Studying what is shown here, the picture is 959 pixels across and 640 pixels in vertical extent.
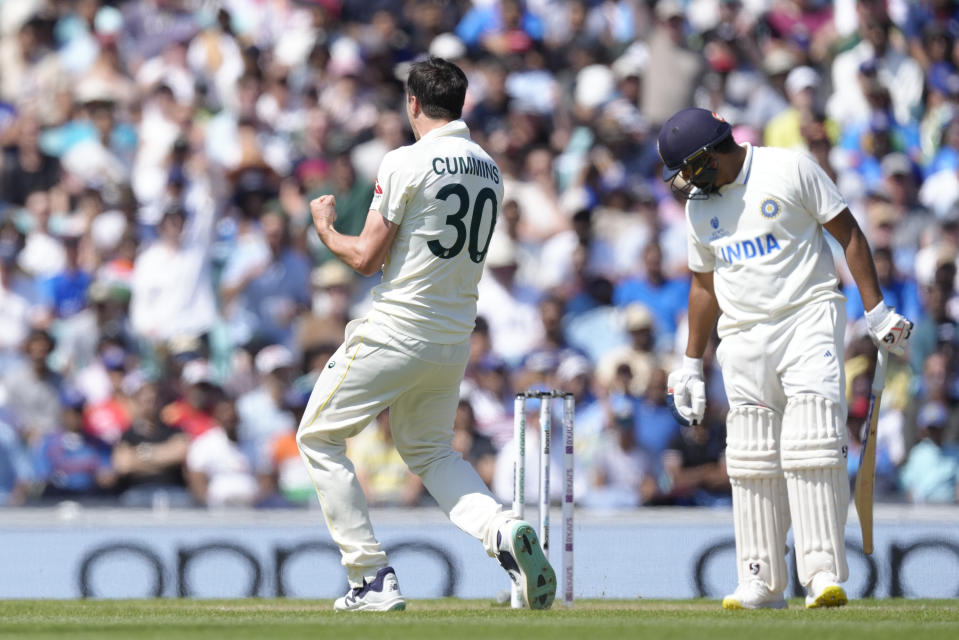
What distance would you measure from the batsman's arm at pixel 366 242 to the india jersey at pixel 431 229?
49 mm

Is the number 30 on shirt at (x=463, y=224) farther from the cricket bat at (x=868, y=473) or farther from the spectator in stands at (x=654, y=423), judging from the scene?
the spectator in stands at (x=654, y=423)

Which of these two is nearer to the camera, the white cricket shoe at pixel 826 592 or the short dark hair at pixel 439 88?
the white cricket shoe at pixel 826 592

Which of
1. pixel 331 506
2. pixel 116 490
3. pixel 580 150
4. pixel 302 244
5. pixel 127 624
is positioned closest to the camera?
pixel 127 624

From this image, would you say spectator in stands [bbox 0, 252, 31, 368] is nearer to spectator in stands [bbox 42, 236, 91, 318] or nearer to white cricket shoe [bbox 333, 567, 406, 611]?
spectator in stands [bbox 42, 236, 91, 318]

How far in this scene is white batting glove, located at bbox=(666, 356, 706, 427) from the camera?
7707 millimetres

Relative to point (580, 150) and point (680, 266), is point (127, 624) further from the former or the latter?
point (580, 150)

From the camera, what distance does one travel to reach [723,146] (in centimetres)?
744

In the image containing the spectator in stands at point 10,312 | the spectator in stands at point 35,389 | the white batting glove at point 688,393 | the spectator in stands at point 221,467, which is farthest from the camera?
the spectator in stands at point 10,312

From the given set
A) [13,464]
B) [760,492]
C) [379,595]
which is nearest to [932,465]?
[760,492]

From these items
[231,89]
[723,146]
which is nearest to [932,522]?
[723,146]

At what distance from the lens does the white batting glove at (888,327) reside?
23.7 feet

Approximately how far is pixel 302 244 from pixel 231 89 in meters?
2.85

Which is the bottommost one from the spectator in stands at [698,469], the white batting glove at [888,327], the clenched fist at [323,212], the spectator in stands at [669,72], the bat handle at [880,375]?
the spectator in stands at [698,469]

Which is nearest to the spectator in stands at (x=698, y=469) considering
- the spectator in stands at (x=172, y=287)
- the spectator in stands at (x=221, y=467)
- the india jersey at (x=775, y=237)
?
the spectator in stands at (x=221, y=467)
